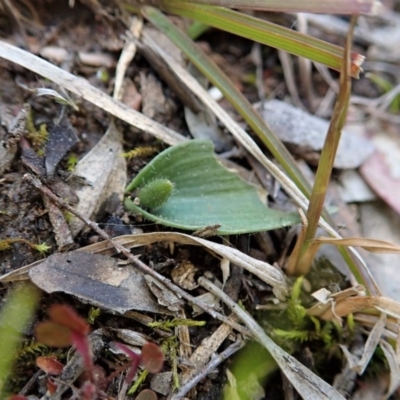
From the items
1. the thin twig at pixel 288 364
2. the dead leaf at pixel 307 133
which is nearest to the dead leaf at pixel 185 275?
the thin twig at pixel 288 364

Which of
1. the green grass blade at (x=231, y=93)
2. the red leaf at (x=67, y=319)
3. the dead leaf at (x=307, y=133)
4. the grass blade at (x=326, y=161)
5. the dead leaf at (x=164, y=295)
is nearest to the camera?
the red leaf at (x=67, y=319)

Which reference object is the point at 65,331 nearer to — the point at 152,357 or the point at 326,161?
the point at 152,357

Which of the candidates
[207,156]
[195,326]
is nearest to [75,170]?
[207,156]

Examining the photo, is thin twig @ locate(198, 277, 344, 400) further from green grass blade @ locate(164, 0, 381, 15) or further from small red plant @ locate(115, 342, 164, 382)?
green grass blade @ locate(164, 0, 381, 15)

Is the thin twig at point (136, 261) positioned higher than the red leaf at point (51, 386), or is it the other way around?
the thin twig at point (136, 261)

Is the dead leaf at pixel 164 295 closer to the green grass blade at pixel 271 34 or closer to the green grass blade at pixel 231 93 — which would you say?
the green grass blade at pixel 231 93

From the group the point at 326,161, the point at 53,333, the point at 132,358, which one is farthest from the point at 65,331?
the point at 326,161
